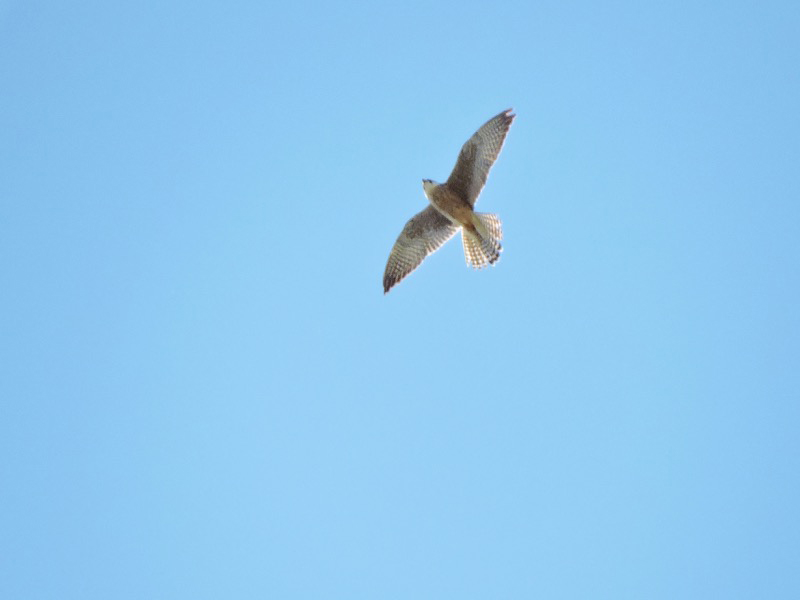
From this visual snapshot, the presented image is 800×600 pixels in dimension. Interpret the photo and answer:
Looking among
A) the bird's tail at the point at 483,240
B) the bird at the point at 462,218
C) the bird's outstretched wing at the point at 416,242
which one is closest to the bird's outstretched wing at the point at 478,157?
the bird at the point at 462,218

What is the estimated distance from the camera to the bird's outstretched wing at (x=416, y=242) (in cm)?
1180

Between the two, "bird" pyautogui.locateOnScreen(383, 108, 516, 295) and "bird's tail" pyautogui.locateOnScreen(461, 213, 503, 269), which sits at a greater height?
"bird" pyautogui.locateOnScreen(383, 108, 516, 295)

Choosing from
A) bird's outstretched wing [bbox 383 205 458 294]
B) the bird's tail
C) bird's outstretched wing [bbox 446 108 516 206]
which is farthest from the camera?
bird's outstretched wing [bbox 383 205 458 294]

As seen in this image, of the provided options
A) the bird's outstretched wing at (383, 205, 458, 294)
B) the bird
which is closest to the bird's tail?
the bird

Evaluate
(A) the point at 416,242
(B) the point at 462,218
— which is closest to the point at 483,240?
(B) the point at 462,218

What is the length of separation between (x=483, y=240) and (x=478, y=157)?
1225mm

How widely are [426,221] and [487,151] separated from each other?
56.4 inches

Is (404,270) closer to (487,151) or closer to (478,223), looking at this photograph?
(478,223)

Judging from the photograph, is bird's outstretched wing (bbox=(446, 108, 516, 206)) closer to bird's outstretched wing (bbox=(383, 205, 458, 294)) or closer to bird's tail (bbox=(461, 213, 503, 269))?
bird's tail (bbox=(461, 213, 503, 269))

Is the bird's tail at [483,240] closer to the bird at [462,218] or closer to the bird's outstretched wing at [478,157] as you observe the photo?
the bird at [462,218]

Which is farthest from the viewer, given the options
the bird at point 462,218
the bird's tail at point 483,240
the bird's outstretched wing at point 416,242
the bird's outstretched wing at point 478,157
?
the bird's outstretched wing at point 416,242

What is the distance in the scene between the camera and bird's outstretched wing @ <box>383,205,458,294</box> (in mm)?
11805

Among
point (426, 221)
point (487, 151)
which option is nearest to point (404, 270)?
point (426, 221)

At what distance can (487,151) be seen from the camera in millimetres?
10875
